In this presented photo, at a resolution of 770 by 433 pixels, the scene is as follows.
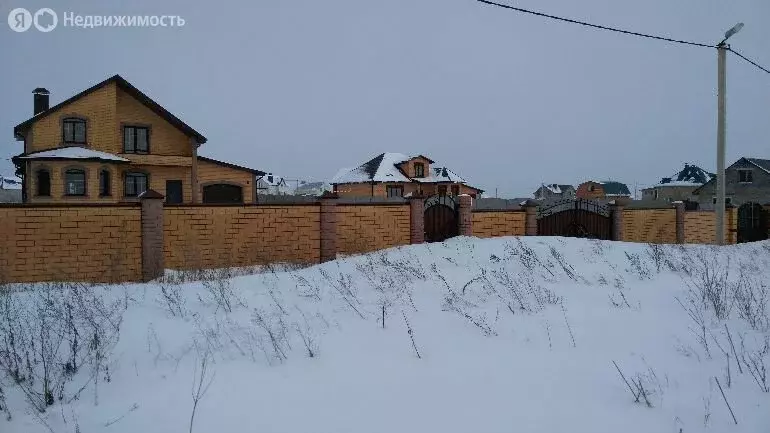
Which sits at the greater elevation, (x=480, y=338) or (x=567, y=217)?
(x=567, y=217)

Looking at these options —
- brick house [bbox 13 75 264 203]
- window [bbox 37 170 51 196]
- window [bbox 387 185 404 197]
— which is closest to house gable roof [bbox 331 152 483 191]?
window [bbox 387 185 404 197]

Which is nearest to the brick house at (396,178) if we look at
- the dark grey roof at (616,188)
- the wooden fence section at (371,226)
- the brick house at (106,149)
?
the brick house at (106,149)

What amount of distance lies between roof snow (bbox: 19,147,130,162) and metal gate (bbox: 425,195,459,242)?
52.0 feet

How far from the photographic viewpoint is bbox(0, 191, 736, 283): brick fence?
847cm

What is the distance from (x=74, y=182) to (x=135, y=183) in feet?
8.82

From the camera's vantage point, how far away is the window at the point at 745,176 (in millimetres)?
38469

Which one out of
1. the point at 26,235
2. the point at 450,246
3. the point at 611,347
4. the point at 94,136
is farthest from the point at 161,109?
the point at 611,347

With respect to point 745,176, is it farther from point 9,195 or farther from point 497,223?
point 9,195

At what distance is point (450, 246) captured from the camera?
34.1 ft

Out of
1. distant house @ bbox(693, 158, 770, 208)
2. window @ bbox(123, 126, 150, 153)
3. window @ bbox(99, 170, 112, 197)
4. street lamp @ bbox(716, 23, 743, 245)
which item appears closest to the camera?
street lamp @ bbox(716, 23, 743, 245)

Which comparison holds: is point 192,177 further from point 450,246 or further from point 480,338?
point 480,338

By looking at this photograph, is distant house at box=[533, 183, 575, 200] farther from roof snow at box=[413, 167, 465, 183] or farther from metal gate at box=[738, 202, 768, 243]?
metal gate at box=[738, 202, 768, 243]

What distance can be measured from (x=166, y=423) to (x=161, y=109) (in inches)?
882

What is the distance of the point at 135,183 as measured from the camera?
22.5 m
